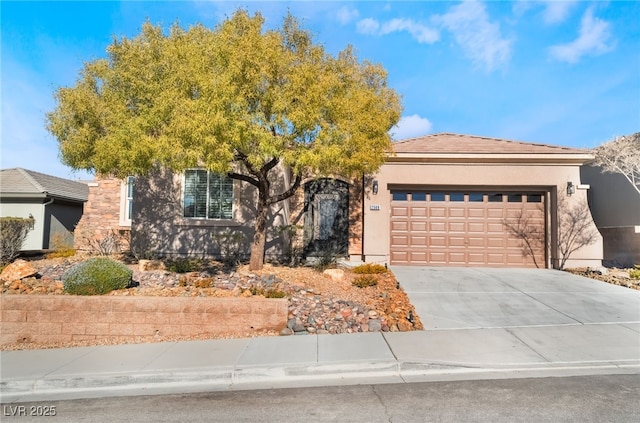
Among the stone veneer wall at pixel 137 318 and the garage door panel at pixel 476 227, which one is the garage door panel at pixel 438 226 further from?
the stone veneer wall at pixel 137 318

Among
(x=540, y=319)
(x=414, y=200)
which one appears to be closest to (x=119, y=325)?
(x=540, y=319)

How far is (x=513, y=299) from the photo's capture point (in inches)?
371

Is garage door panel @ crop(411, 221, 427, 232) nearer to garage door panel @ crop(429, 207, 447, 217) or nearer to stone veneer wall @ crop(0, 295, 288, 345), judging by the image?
garage door panel @ crop(429, 207, 447, 217)

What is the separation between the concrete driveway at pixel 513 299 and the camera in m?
8.00

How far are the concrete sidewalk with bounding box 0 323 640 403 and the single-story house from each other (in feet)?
21.4

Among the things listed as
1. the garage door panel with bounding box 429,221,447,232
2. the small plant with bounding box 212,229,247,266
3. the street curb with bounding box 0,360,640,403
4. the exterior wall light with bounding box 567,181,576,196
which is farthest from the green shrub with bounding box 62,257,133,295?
the exterior wall light with bounding box 567,181,576,196

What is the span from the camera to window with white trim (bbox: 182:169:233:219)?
1402cm

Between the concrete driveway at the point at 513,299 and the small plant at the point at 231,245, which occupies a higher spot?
the small plant at the point at 231,245

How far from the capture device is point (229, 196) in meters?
14.0

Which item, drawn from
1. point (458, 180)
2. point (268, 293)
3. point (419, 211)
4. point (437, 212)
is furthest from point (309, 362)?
point (458, 180)

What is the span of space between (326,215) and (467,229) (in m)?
4.74

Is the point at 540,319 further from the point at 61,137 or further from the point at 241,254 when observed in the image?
the point at 61,137

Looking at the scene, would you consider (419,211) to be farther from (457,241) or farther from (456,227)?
(457,241)

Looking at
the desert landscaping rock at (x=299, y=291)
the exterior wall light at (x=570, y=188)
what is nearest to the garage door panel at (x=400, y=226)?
the desert landscaping rock at (x=299, y=291)
